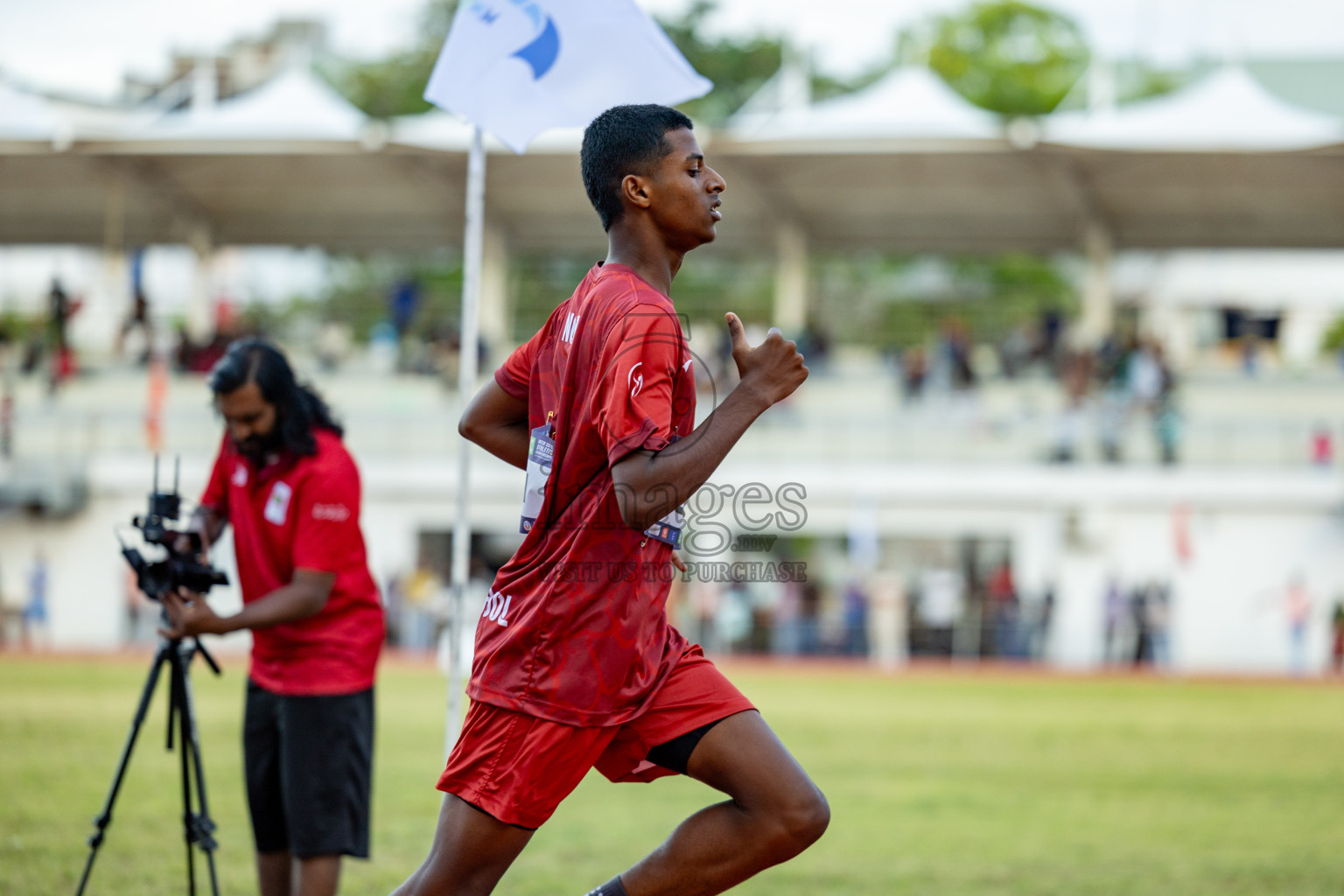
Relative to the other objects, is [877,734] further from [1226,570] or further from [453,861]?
[1226,570]

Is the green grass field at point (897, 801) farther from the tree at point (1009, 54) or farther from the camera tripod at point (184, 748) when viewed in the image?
the tree at point (1009, 54)

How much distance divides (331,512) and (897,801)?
577cm

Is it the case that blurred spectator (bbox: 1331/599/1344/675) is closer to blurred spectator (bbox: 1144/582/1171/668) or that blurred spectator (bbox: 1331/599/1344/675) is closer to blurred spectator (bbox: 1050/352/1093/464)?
blurred spectator (bbox: 1144/582/1171/668)

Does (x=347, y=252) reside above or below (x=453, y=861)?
above

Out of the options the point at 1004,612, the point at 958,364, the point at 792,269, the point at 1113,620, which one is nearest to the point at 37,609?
the point at 1004,612

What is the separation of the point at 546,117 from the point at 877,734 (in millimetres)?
9424

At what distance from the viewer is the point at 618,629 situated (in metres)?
3.48

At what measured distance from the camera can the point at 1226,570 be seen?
89.3 feet

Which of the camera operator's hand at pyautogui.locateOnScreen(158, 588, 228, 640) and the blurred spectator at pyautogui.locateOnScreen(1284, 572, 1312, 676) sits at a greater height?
the camera operator's hand at pyautogui.locateOnScreen(158, 588, 228, 640)

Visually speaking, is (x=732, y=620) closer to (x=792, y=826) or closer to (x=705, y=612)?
(x=705, y=612)

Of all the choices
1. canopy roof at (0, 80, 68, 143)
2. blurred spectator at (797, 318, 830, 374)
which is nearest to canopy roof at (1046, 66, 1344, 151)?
blurred spectator at (797, 318, 830, 374)

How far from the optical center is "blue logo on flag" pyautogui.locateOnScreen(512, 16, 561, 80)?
18.8 feet

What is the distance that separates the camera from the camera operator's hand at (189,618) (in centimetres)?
472

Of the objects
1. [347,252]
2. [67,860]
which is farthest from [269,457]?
[347,252]
